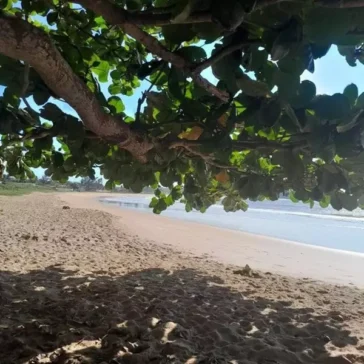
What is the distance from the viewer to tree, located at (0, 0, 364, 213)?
3.01 ft

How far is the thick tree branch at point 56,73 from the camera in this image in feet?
3.66

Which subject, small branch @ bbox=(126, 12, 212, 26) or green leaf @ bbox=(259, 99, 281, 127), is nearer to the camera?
small branch @ bbox=(126, 12, 212, 26)

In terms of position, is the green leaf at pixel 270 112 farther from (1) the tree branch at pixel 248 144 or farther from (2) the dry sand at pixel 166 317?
(2) the dry sand at pixel 166 317

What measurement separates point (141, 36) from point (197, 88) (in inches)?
16.6

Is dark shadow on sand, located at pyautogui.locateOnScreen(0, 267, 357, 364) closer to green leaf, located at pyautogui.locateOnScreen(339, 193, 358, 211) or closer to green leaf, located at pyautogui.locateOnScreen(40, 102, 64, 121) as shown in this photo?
green leaf, located at pyautogui.locateOnScreen(339, 193, 358, 211)

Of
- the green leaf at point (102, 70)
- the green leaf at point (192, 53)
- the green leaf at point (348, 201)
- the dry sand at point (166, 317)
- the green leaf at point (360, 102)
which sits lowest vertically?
the dry sand at point (166, 317)

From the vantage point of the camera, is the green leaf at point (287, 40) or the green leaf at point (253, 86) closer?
the green leaf at point (287, 40)

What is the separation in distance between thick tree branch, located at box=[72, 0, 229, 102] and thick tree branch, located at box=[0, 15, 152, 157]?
18cm

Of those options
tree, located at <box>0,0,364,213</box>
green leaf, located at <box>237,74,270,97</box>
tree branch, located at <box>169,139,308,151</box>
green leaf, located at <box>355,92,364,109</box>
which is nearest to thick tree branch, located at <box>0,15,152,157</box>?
tree, located at <box>0,0,364,213</box>

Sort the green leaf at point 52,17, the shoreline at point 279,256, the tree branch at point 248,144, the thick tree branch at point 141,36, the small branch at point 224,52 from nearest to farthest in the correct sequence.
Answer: the small branch at point 224,52, the thick tree branch at point 141,36, the tree branch at point 248,144, the green leaf at point 52,17, the shoreline at point 279,256

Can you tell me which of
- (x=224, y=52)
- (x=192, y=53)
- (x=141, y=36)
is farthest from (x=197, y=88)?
(x=224, y=52)

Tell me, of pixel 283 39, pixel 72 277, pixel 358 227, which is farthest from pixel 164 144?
pixel 358 227

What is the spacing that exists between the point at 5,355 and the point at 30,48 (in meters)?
1.31

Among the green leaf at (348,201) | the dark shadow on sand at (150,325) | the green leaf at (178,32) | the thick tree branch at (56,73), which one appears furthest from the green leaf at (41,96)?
the green leaf at (348,201)
